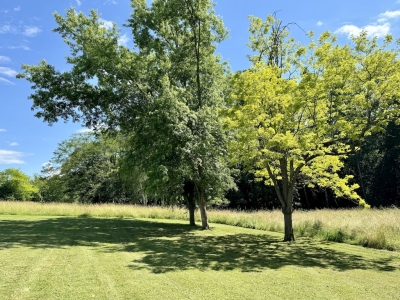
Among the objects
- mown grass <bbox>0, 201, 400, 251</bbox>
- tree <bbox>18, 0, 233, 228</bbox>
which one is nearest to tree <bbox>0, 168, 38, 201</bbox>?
mown grass <bbox>0, 201, 400, 251</bbox>

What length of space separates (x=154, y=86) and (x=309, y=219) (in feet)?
34.5

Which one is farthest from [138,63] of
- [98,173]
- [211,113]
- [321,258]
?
[98,173]

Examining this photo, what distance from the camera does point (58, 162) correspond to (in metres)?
41.6

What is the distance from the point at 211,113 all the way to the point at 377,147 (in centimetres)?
2946

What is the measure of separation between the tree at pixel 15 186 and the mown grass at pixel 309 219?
33747 millimetres

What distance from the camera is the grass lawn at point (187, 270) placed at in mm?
5113

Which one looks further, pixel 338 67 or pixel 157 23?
pixel 157 23

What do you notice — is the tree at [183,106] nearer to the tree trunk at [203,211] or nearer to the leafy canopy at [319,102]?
the tree trunk at [203,211]

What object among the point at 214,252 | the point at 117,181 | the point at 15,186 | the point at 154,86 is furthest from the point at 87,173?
the point at 214,252

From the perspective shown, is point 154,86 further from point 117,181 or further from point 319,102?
point 117,181

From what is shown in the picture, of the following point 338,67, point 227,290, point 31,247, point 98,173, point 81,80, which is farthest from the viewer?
point 98,173

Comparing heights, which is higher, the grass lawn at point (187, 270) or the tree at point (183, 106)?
the tree at point (183, 106)

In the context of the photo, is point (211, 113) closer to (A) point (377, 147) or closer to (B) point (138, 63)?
(B) point (138, 63)

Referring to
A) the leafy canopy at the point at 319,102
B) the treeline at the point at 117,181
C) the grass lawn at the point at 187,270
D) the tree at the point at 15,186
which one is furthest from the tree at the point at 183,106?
the tree at the point at 15,186
